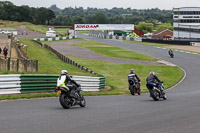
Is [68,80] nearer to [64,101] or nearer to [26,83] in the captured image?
[64,101]

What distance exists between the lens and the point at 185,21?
14138 cm

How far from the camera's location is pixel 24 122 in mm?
10516

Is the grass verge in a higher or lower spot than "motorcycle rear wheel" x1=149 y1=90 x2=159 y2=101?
lower

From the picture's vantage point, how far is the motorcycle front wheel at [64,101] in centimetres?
1343

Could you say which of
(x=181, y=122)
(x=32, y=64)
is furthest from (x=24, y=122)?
(x=32, y=64)

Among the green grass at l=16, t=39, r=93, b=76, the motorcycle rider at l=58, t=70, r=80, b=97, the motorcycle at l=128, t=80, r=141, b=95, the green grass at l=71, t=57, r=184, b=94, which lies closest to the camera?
the motorcycle rider at l=58, t=70, r=80, b=97

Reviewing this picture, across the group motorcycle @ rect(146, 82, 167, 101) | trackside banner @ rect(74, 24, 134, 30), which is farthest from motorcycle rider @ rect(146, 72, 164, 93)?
trackside banner @ rect(74, 24, 134, 30)

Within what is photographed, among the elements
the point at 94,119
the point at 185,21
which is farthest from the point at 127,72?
the point at 185,21

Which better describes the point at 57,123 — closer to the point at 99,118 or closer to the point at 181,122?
the point at 99,118

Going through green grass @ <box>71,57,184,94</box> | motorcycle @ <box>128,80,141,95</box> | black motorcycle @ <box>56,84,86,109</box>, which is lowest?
green grass @ <box>71,57,184,94</box>

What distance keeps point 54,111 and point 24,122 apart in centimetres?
239

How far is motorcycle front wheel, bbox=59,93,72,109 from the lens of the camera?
1343 centimetres

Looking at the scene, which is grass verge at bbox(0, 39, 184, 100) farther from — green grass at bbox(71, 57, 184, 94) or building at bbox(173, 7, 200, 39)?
building at bbox(173, 7, 200, 39)

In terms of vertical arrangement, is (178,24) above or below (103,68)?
above
